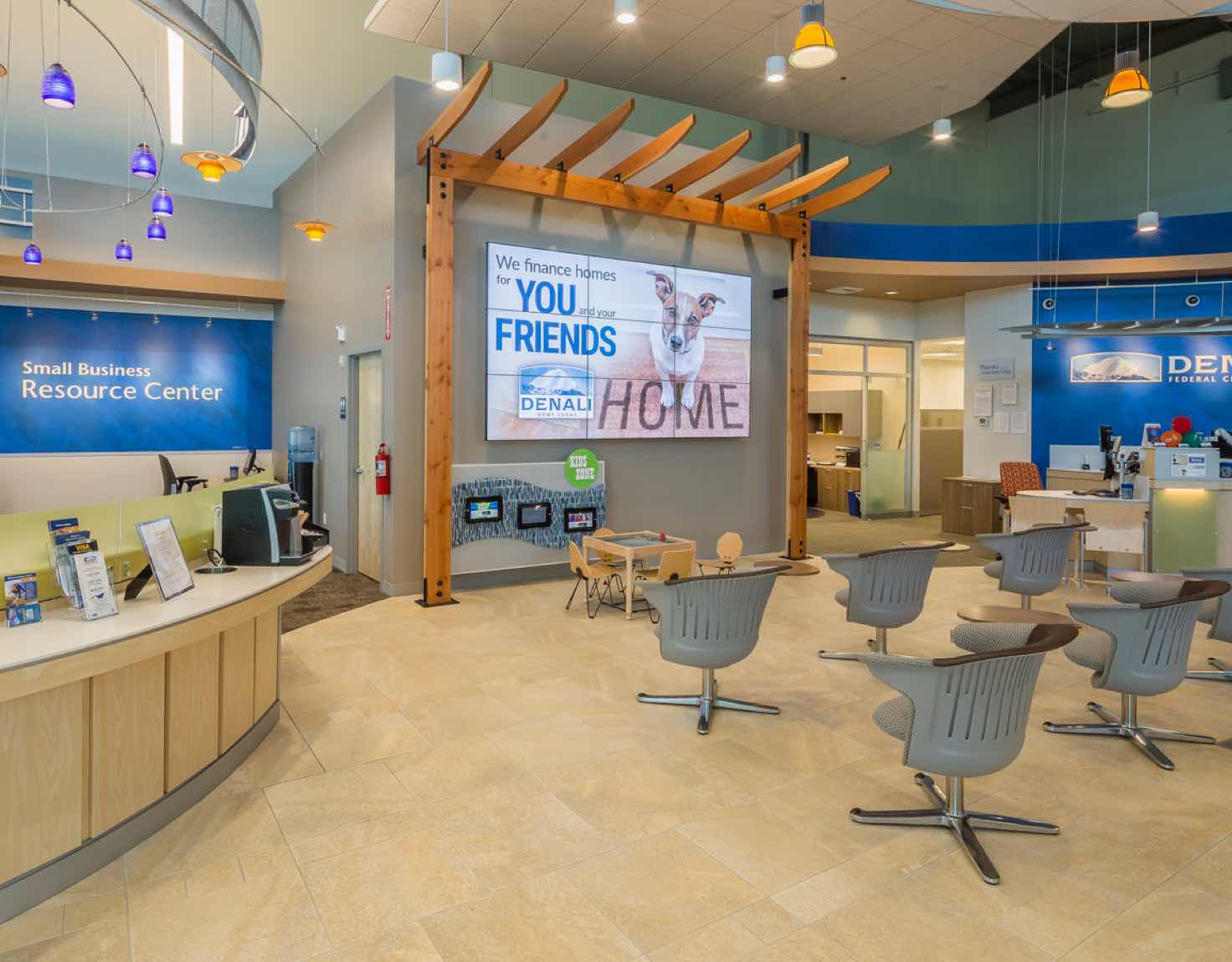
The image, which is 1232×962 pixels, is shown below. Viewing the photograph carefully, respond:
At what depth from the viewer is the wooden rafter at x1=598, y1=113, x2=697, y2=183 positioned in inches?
265

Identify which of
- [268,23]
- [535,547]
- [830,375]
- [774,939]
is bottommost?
[774,939]

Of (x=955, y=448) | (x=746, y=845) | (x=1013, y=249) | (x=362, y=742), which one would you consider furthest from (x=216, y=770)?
(x=955, y=448)

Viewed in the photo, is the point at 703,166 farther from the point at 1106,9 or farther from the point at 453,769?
the point at 453,769

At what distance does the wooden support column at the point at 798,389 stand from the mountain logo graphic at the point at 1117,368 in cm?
456

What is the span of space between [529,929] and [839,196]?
7874mm

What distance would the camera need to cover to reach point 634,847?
2.97m

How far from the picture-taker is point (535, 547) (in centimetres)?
777

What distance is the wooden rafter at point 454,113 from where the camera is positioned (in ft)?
18.5

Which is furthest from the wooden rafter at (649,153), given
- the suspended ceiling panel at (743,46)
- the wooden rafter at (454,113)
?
the wooden rafter at (454,113)

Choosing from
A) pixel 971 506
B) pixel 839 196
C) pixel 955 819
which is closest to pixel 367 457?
pixel 839 196

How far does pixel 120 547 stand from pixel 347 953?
2.03 metres

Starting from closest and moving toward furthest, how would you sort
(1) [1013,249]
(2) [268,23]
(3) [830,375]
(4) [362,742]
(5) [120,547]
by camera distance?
(5) [120,547]
(4) [362,742]
(2) [268,23]
(1) [1013,249]
(3) [830,375]

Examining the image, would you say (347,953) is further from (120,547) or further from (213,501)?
(213,501)

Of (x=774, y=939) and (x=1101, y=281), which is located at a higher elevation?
(x=1101, y=281)
